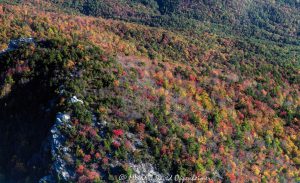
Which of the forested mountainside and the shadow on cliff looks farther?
the shadow on cliff

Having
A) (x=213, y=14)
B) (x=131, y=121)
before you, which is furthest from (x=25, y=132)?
(x=213, y=14)

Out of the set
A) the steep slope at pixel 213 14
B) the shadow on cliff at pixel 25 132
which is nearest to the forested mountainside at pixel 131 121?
the shadow on cliff at pixel 25 132

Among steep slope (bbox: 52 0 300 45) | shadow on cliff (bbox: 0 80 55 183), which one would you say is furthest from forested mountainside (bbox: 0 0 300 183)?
steep slope (bbox: 52 0 300 45)

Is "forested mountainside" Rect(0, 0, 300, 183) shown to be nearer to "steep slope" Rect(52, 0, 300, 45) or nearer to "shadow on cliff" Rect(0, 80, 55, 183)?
"shadow on cliff" Rect(0, 80, 55, 183)

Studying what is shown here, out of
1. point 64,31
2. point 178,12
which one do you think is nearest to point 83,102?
point 64,31

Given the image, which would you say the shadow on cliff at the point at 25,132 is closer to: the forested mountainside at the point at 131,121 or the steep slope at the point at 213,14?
the forested mountainside at the point at 131,121

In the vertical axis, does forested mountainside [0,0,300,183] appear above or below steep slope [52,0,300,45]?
above

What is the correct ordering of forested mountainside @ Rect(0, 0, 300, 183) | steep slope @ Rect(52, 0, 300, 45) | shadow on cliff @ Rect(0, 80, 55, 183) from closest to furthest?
forested mountainside @ Rect(0, 0, 300, 183), shadow on cliff @ Rect(0, 80, 55, 183), steep slope @ Rect(52, 0, 300, 45)

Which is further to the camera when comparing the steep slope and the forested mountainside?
the steep slope

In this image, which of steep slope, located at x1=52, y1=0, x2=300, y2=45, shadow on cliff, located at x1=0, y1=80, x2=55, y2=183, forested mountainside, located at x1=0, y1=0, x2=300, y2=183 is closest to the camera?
forested mountainside, located at x1=0, y1=0, x2=300, y2=183

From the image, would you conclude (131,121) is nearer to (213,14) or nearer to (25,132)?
(25,132)
